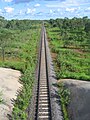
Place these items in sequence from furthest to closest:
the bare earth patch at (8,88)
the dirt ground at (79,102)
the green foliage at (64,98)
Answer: the green foliage at (64,98), the bare earth patch at (8,88), the dirt ground at (79,102)

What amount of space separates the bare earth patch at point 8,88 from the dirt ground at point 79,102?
213 inches

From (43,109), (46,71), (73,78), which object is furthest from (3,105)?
(46,71)

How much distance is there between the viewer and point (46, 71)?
40.9 metres

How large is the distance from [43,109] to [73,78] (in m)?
12.3

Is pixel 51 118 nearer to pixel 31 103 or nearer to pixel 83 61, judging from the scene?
pixel 31 103

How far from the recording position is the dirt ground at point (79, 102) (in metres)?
23.7

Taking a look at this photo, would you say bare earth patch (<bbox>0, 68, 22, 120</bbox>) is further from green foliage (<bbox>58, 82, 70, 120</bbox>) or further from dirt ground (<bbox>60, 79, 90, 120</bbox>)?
dirt ground (<bbox>60, 79, 90, 120</bbox>)

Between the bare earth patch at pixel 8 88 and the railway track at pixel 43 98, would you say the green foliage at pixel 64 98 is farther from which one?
the bare earth patch at pixel 8 88

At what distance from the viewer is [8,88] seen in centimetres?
3039

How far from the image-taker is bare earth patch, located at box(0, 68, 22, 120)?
24.5m

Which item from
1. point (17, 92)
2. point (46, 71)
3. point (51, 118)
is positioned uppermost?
point (46, 71)

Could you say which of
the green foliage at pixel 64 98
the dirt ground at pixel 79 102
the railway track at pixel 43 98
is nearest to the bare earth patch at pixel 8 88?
the railway track at pixel 43 98

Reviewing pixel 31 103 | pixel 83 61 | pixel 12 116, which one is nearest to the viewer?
pixel 12 116

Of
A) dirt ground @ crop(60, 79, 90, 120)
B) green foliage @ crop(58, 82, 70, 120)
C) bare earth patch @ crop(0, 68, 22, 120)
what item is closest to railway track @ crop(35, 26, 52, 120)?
green foliage @ crop(58, 82, 70, 120)
